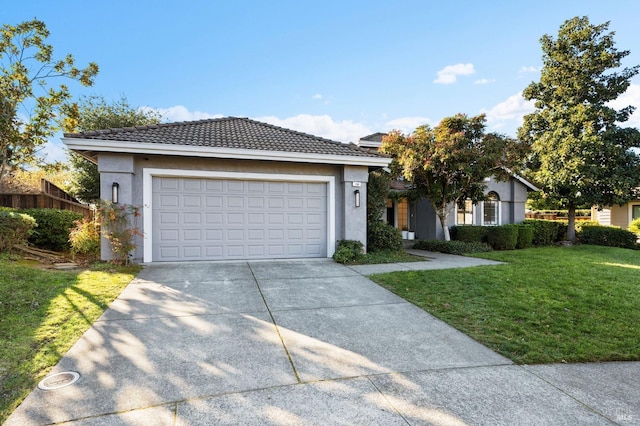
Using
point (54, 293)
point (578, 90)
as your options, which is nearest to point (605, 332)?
point (54, 293)

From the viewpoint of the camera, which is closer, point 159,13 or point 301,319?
point 301,319

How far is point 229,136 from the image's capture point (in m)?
9.62

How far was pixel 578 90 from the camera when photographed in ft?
50.0

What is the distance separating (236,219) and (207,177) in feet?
4.54

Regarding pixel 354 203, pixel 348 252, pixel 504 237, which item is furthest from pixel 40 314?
pixel 504 237

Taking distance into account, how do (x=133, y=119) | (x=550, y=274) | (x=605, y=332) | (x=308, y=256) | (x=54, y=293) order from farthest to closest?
(x=133, y=119)
(x=308, y=256)
(x=550, y=274)
(x=54, y=293)
(x=605, y=332)

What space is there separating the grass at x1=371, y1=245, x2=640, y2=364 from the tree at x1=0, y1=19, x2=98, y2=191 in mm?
13528

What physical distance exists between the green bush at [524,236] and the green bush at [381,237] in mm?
6700

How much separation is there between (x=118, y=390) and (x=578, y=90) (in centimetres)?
1994

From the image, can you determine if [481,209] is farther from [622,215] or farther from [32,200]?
[32,200]

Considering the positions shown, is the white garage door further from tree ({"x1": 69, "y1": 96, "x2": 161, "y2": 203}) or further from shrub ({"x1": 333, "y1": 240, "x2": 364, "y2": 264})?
tree ({"x1": 69, "y1": 96, "x2": 161, "y2": 203})

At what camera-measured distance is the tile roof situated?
8.30m

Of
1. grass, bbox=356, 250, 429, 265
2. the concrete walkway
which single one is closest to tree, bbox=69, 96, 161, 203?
grass, bbox=356, 250, 429, 265

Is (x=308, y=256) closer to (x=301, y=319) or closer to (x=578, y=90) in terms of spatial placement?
(x=301, y=319)
